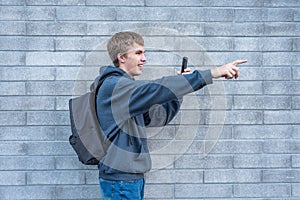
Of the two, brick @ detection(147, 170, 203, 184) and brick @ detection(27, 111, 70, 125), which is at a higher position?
brick @ detection(27, 111, 70, 125)

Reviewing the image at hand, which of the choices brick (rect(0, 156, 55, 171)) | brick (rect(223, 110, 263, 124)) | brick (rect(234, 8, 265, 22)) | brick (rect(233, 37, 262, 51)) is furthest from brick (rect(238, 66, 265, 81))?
brick (rect(0, 156, 55, 171))

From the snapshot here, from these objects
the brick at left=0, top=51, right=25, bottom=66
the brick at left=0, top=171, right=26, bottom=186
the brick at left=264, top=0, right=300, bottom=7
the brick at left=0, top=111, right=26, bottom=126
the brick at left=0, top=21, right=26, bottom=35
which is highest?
the brick at left=264, top=0, right=300, bottom=7

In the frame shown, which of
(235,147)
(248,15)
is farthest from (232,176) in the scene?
(248,15)

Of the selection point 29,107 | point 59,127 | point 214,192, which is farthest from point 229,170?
point 29,107

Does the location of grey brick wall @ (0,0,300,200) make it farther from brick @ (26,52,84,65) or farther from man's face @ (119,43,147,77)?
man's face @ (119,43,147,77)

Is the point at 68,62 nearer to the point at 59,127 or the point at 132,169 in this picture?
the point at 59,127

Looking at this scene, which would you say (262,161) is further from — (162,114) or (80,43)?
(80,43)

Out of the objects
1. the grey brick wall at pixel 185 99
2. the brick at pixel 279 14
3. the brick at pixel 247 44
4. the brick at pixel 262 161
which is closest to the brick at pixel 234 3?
the grey brick wall at pixel 185 99

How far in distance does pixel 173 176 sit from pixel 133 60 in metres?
1.08

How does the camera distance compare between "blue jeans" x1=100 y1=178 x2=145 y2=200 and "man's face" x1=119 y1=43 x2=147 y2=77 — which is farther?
"man's face" x1=119 y1=43 x2=147 y2=77

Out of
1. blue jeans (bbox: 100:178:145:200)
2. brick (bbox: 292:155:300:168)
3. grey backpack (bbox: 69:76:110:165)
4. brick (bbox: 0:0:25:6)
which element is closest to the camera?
blue jeans (bbox: 100:178:145:200)

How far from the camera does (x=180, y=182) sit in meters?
3.53

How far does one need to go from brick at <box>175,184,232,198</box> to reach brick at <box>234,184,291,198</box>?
8 centimetres

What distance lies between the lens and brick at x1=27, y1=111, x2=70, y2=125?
3.47 meters
